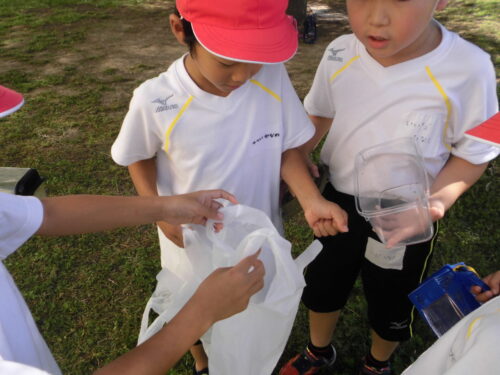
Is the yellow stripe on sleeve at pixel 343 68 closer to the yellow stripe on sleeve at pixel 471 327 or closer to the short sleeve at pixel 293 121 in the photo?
the short sleeve at pixel 293 121

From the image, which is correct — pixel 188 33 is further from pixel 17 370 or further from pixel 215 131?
pixel 17 370

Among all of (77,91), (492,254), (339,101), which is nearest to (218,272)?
(339,101)

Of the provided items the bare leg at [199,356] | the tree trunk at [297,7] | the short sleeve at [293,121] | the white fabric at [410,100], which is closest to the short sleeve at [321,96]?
the white fabric at [410,100]

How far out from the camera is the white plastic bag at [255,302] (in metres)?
1.15

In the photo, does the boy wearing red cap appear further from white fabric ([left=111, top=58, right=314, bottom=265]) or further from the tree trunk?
the tree trunk

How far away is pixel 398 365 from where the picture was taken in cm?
189

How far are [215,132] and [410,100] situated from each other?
1.93 feet

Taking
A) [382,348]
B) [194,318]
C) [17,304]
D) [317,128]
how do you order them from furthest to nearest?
[382,348] → [317,128] → [194,318] → [17,304]

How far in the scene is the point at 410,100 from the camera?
1.26m

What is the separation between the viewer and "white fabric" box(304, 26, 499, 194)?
3.97 ft

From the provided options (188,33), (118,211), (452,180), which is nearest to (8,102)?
(118,211)

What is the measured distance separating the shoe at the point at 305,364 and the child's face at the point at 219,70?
48.4 inches

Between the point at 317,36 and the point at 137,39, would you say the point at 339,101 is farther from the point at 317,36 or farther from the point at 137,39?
the point at 137,39

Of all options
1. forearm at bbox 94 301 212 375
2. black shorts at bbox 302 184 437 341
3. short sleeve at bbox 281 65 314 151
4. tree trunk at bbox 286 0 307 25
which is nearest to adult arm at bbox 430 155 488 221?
black shorts at bbox 302 184 437 341
